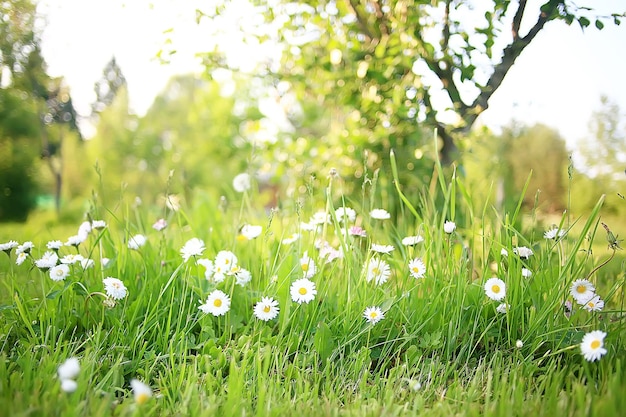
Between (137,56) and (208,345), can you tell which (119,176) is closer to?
(137,56)

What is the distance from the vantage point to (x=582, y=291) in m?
1.45

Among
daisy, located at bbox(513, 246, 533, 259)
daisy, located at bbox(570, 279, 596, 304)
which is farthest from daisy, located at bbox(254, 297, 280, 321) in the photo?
daisy, located at bbox(570, 279, 596, 304)

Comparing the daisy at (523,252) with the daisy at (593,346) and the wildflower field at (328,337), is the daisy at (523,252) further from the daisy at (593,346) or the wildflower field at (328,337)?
the daisy at (593,346)

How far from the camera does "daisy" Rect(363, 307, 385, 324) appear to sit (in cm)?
145

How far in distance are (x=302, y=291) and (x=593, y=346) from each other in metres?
0.81

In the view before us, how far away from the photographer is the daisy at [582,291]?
143cm

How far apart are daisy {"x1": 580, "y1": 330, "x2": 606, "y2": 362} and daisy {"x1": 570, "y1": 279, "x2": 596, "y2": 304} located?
206mm

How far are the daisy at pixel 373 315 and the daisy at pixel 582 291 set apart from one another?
578 millimetres

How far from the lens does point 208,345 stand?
1460mm

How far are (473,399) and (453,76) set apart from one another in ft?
5.31

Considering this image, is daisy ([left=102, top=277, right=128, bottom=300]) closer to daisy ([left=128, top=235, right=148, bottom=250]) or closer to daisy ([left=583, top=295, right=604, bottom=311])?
daisy ([left=128, top=235, right=148, bottom=250])

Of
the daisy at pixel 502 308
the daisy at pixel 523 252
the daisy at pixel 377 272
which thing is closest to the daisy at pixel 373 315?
the daisy at pixel 377 272

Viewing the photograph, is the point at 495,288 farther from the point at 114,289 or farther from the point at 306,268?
the point at 114,289

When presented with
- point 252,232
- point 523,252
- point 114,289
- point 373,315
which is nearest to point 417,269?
point 373,315
